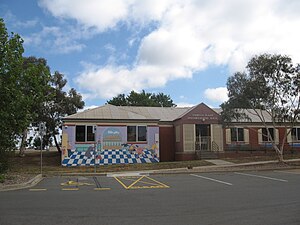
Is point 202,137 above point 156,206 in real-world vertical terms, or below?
above

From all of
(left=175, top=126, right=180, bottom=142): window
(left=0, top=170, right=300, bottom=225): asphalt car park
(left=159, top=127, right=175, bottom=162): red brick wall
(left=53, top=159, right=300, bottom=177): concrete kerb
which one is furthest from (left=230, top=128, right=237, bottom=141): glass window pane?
(left=0, top=170, right=300, bottom=225): asphalt car park

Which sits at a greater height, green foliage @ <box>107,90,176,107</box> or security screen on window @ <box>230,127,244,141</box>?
green foliage @ <box>107,90,176,107</box>

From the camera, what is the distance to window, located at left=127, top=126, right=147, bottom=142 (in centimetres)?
2713

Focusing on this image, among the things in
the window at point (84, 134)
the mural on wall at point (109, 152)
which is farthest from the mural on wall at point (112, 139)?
the window at point (84, 134)

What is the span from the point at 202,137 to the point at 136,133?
20.8 ft

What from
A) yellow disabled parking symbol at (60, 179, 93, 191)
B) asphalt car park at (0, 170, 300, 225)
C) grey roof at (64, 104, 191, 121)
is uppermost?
grey roof at (64, 104, 191, 121)

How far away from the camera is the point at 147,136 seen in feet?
90.2

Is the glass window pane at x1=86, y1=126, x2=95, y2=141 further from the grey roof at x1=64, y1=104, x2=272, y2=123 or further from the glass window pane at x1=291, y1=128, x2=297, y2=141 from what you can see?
the glass window pane at x1=291, y1=128, x2=297, y2=141

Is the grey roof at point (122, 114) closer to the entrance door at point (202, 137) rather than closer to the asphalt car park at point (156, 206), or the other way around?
the entrance door at point (202, 137)

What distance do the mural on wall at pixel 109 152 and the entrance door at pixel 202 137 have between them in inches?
160

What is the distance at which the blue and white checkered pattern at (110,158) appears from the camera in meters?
25.4

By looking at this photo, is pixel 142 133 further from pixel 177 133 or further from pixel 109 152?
pixel 177 133

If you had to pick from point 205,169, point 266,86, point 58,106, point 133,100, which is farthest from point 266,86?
point 133,100

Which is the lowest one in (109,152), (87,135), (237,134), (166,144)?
(109,152)
